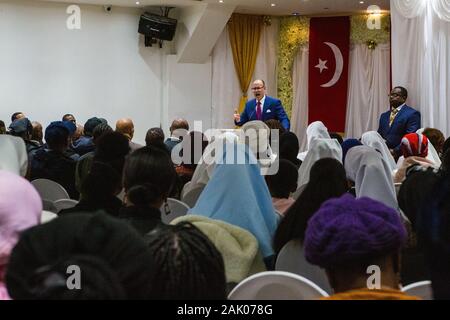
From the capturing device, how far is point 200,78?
41.3 feet

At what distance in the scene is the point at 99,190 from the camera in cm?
335

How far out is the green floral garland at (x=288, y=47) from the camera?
12.7m

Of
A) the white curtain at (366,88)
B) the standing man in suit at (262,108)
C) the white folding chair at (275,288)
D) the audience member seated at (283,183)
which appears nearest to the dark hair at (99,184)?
the audience member seated at (283,183)

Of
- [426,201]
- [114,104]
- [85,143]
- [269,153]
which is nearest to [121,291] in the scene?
[426,201]

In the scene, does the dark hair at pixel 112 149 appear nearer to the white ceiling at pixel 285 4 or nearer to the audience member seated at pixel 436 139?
the audience member seated at pixel 436 139

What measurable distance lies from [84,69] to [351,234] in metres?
10.8

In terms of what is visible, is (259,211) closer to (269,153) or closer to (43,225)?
(43,225)

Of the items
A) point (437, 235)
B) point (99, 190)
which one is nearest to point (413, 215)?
point (99, 190)

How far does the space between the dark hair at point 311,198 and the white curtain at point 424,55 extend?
550 cm

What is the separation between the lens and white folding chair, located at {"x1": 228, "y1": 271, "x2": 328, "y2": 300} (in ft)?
7.45

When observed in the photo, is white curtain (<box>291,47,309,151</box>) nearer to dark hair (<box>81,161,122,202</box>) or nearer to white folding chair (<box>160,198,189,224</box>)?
white folding chair (<box>160,198,189,224</box>)

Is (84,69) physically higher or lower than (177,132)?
higher

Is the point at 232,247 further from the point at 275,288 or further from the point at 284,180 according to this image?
the point at 284,180

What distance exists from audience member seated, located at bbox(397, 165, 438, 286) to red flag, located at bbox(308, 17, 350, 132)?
8.69m
